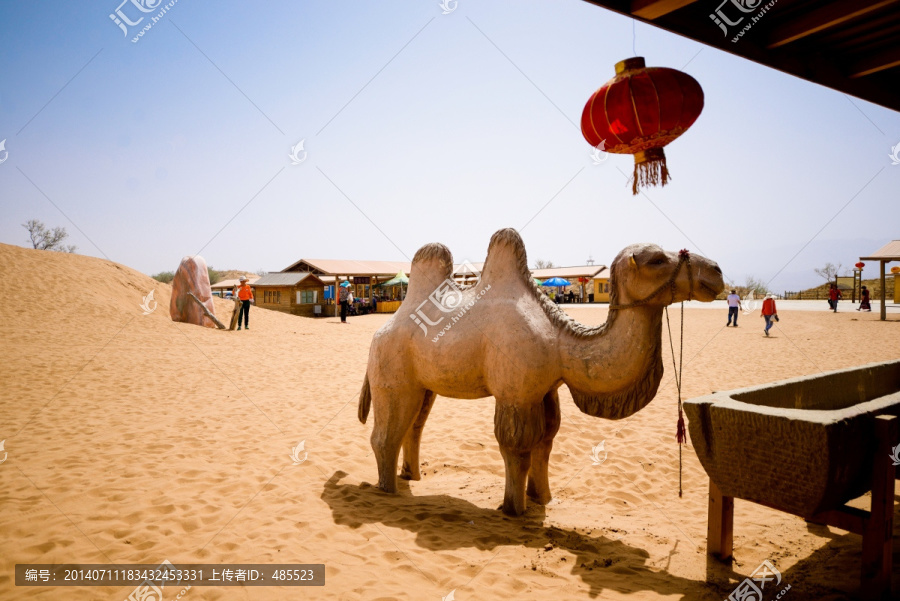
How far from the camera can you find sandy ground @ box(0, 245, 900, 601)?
301 cm

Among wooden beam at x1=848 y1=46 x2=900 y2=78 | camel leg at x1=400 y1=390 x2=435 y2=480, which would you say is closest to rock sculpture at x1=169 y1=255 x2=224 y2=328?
camel leg at x1=400 y1=390 x2=435 y2=480

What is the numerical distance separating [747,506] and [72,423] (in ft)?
24.3

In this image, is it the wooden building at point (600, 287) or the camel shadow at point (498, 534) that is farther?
the wooden building at point (600, 287)

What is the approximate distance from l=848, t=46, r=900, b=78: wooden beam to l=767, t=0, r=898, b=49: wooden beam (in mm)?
788

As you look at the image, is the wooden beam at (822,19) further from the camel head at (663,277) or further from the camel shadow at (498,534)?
the camel shadow at (498,534)

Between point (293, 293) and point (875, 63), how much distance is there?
2695cm

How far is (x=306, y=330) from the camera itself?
58.6 feet

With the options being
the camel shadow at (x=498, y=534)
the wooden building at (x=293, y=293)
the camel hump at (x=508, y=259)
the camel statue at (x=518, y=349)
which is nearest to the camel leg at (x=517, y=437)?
the camel statue at (x=518, y=349)

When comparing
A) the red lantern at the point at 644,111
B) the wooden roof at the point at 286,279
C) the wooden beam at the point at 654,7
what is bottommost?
the wooden roof at the point at 286,279

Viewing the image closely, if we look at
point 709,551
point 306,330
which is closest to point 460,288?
point 709,551

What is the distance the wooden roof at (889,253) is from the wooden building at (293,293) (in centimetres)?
2653

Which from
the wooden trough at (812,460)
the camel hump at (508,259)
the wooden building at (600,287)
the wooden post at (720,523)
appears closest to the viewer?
the wooden trough at (812,460)

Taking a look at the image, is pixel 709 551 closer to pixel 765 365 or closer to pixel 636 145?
pixel 636 145

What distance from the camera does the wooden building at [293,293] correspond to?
27531 millimetres
